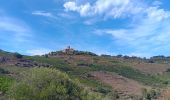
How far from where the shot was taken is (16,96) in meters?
66.9

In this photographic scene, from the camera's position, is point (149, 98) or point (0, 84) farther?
point (149, 98)

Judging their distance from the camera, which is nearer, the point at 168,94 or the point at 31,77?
the point at 31,77

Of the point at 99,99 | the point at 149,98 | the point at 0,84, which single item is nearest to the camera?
the point at 99,99

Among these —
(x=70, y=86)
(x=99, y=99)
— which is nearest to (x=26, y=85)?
(x=70, y=86)

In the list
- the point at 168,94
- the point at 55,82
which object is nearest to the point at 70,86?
the point at 55,82

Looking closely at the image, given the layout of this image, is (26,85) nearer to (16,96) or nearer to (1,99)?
(16,96)

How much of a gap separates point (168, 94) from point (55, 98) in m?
35.9

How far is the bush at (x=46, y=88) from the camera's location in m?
65.6

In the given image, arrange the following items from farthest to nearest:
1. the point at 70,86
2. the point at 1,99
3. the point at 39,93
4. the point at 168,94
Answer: the point at 168,94, the point at 1,99, the point at 70,86, the point at 39,93

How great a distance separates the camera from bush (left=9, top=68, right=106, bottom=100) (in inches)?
2581

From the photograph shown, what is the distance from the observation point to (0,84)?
115 meters

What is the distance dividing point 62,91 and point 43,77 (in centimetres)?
388

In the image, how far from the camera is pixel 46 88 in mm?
66000

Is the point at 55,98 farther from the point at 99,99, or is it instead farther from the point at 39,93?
the point at 99,99
